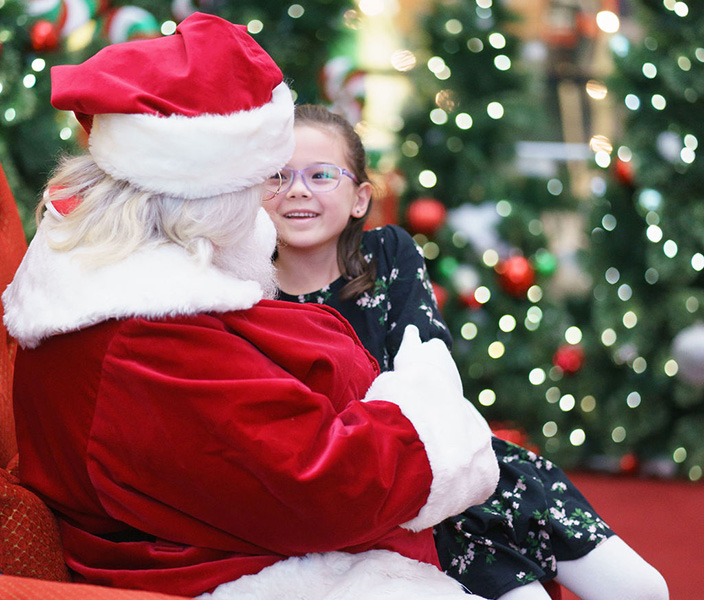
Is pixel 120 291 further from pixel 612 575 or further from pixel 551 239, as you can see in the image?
pixel 551 239

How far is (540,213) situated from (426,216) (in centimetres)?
68

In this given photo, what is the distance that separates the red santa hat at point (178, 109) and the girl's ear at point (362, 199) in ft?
2.54

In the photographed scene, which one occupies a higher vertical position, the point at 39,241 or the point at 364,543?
the point at 39,241

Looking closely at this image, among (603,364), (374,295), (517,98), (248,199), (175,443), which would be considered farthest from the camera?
(603,364)

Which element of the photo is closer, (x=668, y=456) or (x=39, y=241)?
(x=39, y=241)

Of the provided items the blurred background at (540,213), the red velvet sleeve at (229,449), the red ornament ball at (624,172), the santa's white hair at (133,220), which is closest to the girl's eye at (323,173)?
the santa's white hair at (133,220)

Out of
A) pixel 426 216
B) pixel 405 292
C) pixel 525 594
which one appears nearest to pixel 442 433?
pixel 525 594

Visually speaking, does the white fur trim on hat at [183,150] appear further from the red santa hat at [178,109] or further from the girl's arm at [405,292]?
the girl's arm at [405,292]

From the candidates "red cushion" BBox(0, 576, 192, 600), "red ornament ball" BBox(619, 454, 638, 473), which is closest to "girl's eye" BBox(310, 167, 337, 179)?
"red cushion" BBox(0, 576, 192, 600)

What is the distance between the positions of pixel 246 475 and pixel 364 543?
0.79 ft

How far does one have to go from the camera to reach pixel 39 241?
3.93ft

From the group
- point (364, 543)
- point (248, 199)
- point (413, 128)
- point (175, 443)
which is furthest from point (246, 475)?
point (413, 128)

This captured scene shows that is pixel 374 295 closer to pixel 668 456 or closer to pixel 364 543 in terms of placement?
pixel 364 543

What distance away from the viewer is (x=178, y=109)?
1.14 metres
